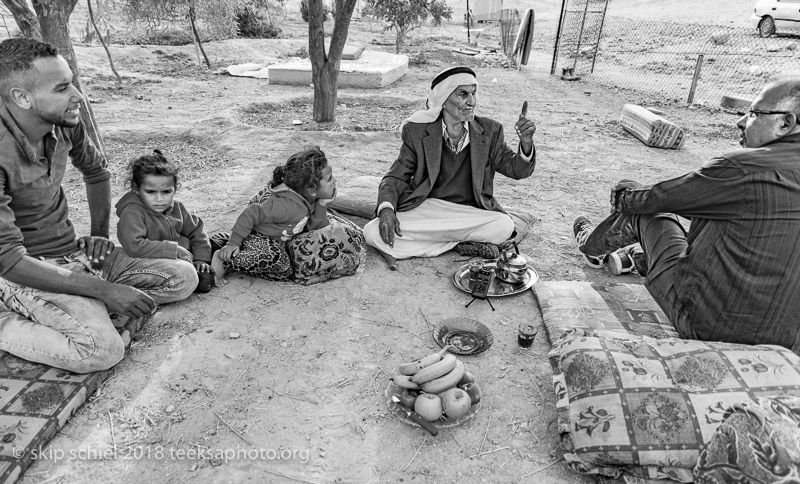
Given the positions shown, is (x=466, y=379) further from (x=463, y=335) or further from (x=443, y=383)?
(x=463, y=335)

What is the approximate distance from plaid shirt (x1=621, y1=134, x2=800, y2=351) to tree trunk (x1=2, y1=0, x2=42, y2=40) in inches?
240

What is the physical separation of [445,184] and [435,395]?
7.26 feet

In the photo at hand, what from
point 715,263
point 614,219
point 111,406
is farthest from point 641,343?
point 111,406

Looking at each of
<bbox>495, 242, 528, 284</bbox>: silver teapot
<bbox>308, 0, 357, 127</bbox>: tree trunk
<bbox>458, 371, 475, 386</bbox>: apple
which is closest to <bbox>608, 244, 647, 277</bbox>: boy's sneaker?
<bbox>495, 242, 528, 284</bbox>: silver teapot

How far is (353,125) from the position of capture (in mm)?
8719

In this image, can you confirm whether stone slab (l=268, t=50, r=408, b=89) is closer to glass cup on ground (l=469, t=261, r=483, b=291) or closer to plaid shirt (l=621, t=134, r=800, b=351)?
→ glass cup on ground (l=469, t=261, r=483, b=291)

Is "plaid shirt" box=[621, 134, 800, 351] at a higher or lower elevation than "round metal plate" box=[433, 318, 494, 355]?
higher

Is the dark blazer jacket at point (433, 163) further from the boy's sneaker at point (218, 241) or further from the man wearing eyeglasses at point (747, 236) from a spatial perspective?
the man wearing eyeglasses at point (747, 236)

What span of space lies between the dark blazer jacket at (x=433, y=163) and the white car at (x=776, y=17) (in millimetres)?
17350

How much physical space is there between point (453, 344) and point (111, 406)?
6.28 ft

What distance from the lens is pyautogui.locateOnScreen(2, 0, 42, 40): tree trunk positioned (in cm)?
526

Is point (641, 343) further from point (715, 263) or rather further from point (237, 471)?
point (237, 471)

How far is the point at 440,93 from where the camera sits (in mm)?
4184

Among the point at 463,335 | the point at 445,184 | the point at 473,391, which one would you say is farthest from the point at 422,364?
the point at 445,184
